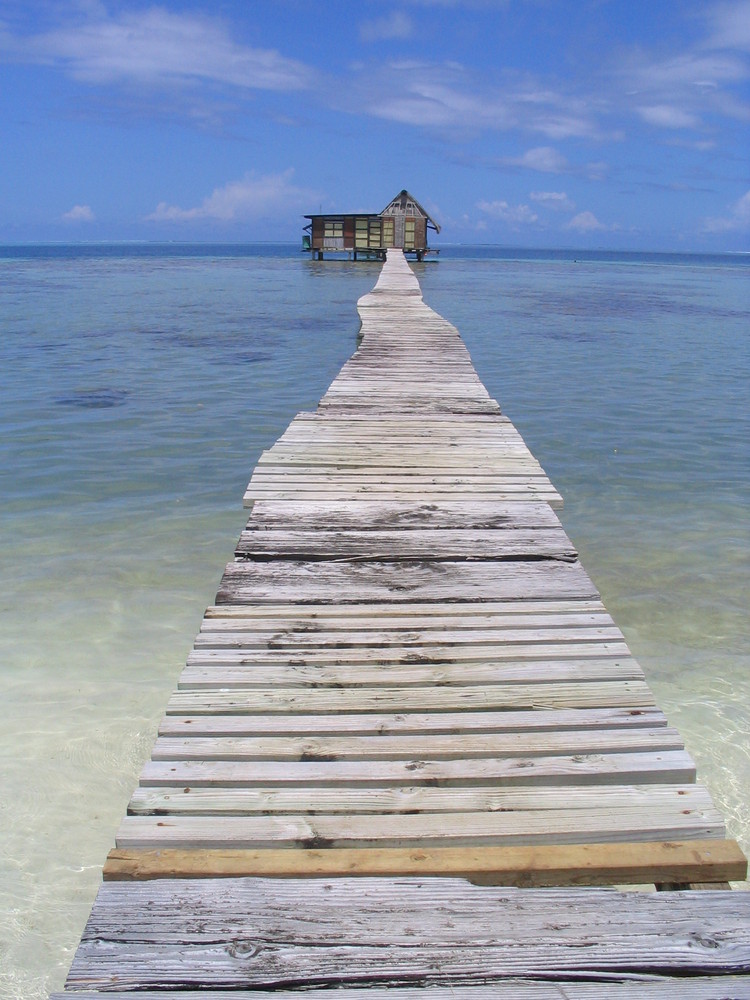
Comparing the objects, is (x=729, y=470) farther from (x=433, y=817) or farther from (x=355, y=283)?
(x=355, y=283)

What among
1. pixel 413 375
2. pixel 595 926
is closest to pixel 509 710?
pixel 595 926

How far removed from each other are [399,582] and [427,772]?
1.54 meters

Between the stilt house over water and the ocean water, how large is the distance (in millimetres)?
33321

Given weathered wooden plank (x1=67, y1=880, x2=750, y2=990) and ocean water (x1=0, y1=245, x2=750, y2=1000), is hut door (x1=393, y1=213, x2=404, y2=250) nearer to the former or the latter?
ocean water (x1=0, y1=245, x2=750, y2=1000)

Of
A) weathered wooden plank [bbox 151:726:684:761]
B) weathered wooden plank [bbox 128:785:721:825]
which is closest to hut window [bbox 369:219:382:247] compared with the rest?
weathered wooden plank [bbox 151:726:684:761]

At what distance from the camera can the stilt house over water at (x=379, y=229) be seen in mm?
50969

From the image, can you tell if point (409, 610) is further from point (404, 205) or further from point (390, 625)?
point (404, 205)

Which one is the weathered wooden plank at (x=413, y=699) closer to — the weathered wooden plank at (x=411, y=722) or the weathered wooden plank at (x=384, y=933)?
the weathered wooden plank at (x=411, y=722)

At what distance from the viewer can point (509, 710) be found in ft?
10.1

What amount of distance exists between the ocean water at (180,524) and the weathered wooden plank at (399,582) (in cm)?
112

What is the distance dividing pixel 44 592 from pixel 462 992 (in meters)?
5.01

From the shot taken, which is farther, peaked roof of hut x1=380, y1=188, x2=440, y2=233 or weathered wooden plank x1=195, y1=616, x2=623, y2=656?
peaked roof of hut x1=380, y1=188, x2=440, y2=233

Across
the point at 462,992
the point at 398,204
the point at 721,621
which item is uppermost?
the point at 398,204

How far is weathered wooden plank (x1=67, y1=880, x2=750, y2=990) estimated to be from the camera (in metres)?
1.98
